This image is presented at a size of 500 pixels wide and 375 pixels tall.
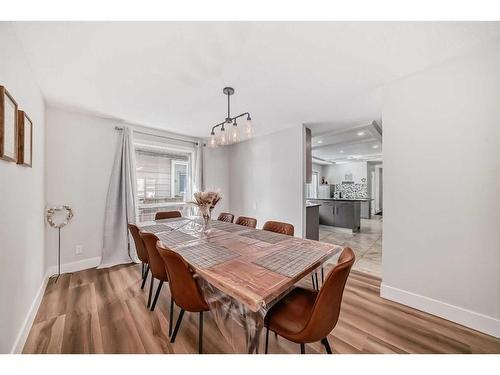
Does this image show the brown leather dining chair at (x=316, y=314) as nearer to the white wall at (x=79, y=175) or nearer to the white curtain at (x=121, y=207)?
the white curtain at (x=121, y=207)

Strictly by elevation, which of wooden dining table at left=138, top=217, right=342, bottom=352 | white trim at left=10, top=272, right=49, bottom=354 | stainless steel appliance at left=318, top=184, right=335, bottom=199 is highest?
stainless steel appliance at left=318, top=184, right=335, bottom=199

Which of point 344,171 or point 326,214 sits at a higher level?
point 344,171

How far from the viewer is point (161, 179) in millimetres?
3865

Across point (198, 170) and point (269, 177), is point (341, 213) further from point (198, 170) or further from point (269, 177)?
point (198, 170)

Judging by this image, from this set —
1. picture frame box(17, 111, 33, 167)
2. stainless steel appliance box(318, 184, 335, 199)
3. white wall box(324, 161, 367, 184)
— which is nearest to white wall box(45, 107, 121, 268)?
picture frame box(17, 111, 33, 167)

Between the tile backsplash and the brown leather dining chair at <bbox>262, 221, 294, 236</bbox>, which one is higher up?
the tile backsplash

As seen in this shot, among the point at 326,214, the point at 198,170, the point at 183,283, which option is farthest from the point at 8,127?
the point at 326,214

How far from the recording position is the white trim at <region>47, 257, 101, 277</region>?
2590mm

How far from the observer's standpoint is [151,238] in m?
1.59

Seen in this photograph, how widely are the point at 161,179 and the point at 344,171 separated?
750 cm

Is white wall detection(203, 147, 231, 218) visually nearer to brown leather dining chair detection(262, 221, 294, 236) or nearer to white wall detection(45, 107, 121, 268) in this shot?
white wall detection(45, 107, 121, 268)

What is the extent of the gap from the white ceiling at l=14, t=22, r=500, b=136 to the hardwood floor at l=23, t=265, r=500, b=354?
1785mm

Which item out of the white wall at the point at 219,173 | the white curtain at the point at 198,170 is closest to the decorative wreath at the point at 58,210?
the white curtain at the point at 198,170
